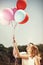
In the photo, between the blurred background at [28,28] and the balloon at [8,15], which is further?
the blurred background at [28,28]

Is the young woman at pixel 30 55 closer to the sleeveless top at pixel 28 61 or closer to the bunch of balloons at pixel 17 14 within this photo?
the sleeveless top at pixel 28 61

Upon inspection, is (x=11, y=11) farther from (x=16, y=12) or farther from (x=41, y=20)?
(x=41, y=20)

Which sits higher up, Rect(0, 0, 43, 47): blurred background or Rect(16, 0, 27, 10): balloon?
Rect(16, 0, 27, 10): balloon

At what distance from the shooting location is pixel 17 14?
281cm

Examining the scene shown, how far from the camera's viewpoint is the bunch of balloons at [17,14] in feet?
9.22

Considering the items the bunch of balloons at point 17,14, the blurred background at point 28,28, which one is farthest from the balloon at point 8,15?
the blurred background at point 28,28

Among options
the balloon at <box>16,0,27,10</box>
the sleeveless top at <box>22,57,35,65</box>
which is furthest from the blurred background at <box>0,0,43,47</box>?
the sleeveless top at <box>22,57,35,65</box>

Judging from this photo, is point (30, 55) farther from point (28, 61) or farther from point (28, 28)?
point (28, 28)

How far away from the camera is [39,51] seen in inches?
116

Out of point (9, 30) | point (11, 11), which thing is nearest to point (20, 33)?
point (9, 30)

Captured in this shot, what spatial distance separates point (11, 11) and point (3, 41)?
46cm

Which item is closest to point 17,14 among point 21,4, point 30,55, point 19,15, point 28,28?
point 19,15

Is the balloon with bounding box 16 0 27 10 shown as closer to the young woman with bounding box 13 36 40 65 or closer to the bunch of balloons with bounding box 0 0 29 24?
the bunch of balloons with bounding box 0 0 29 24

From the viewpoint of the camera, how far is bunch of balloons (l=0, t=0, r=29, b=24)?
2811mm
